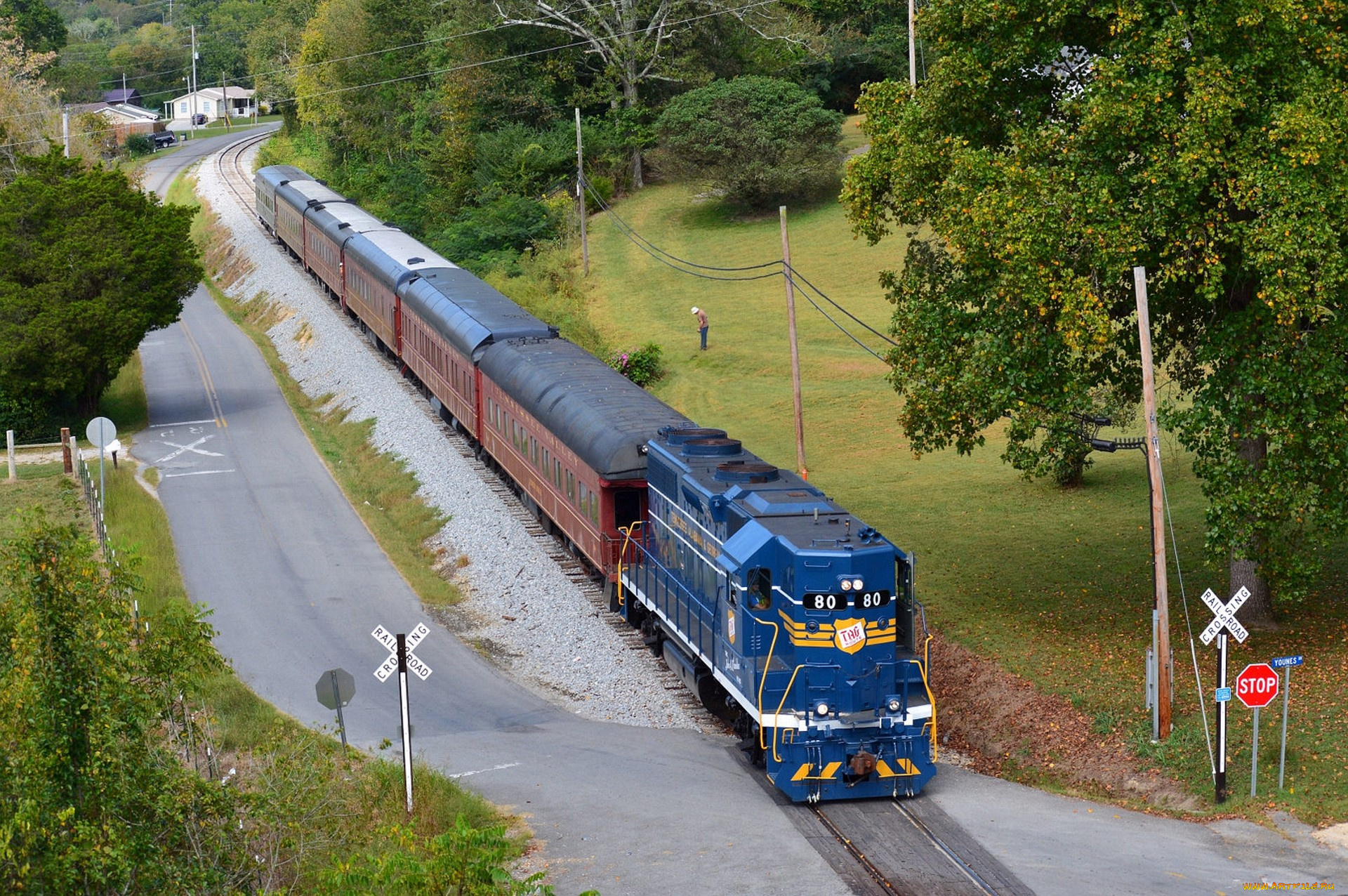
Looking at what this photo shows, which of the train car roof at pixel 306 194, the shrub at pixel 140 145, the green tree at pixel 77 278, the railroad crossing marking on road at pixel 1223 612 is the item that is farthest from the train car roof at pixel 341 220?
the shrub at pixel 140 145

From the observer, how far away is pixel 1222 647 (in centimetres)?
1808

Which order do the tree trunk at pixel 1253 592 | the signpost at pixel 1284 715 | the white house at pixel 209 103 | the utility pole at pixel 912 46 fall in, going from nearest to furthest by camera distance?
the signpost at pixel 1284 715
the tree trunk at pixel 1253 592
the utility pole at pixel 912 46
the white house at pixel 209 103

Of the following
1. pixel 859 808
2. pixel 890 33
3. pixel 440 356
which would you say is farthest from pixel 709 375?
pixel 890 33

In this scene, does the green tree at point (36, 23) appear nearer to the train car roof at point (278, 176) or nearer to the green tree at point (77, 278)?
the train car roof at point (278, 176)

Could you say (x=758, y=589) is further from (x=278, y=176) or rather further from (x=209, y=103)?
(x=209, y=103)

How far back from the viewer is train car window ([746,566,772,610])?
62.2ft

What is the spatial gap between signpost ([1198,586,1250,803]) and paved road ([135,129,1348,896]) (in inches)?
29.4

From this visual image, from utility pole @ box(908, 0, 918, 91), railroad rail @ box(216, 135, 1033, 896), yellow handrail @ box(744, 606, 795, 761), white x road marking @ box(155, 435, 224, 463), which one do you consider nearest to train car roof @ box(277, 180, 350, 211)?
white x road marking @ box(155, 435, 224, 463)

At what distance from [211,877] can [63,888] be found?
1310 millimetres

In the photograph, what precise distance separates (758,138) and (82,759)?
54.1 meters

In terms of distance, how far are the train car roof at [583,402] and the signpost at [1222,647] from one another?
35.1ft

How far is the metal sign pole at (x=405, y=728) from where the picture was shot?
17391 millimetres

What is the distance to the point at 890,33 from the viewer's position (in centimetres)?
7625

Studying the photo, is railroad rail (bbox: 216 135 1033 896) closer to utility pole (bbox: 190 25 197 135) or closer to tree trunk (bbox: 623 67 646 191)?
tree trunk (bbox: 623 67 646 191)
